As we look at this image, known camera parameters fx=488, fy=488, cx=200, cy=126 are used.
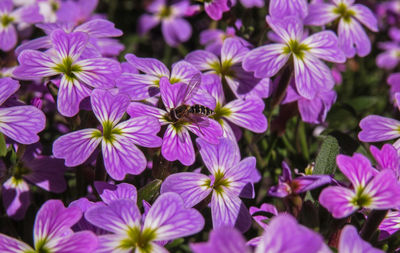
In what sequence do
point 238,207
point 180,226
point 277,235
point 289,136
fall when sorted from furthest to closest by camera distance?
1. point 289,136
2. point 238,207
3. point 180,226
4. point 277,235

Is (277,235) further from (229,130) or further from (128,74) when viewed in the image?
(128,74)

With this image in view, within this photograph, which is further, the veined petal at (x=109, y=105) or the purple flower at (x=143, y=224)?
the veined petal at (x=109, y=105)

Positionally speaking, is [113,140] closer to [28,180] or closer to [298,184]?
[28,180]

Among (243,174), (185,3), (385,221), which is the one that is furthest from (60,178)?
(185,3)

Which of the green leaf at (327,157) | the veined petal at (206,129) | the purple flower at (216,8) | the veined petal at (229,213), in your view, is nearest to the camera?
the veined petal at (229,213)

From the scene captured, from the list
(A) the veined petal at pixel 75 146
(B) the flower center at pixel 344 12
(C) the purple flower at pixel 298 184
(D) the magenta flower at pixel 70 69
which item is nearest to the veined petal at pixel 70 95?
(D) the magenta flower at pixel 70 69

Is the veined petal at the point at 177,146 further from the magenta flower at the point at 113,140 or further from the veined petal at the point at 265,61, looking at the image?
the veined petal at the point at 265,61
